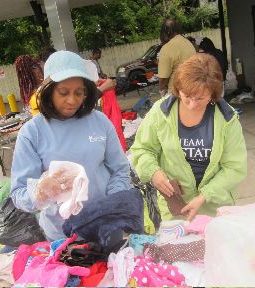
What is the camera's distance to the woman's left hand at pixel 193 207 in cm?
215

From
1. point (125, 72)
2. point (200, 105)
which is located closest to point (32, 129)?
point (200, 105)

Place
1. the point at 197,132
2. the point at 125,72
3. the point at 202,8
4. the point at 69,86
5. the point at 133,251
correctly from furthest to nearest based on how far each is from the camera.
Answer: the point at 202,8 → the point at 125,72 → the point at 197,132 → the point at 69,86 → the point at 133,251

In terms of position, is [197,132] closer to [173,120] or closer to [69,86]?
[173,120]

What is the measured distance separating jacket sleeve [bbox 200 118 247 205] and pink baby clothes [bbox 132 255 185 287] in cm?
72

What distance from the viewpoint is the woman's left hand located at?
7.06 feet

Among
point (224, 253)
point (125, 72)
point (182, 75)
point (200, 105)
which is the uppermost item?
point (182, 75)

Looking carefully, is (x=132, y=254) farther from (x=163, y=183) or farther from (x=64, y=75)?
(x=64, y=75)

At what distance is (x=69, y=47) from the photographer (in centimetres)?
455

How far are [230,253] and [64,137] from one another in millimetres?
911

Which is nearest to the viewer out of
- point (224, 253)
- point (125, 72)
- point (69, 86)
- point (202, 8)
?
point (224, 253)

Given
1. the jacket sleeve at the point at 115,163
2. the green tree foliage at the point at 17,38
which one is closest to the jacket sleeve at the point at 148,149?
the jacket sleeve at the point at 115,163

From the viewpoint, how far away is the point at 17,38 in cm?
2184

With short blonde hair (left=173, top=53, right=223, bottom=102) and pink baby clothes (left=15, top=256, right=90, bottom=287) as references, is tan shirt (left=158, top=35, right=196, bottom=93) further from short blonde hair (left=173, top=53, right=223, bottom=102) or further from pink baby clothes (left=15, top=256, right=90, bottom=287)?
pink baby clothes (left=15, top=256, right=90, bottom=287)

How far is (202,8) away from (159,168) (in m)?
27.6
